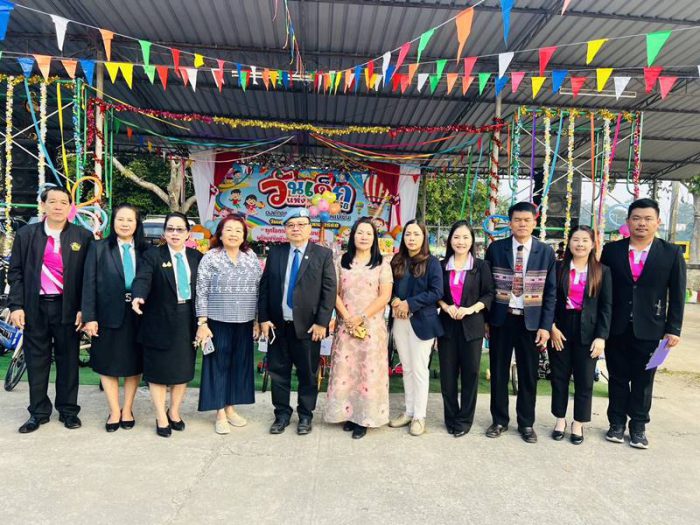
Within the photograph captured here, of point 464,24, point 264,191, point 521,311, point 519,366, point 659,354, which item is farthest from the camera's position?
point 264,191

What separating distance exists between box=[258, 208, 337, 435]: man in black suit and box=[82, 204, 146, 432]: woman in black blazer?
2.89 ft

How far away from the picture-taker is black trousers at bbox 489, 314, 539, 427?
3.14 meters

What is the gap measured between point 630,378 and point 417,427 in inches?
59.0

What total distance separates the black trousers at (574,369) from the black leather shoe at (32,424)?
348cm

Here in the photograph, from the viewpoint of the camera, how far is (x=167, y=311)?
2998mm

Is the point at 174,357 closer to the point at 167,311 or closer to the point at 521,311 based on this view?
the point at 167,311

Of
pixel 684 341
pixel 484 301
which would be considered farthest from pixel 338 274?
pixel 684 341

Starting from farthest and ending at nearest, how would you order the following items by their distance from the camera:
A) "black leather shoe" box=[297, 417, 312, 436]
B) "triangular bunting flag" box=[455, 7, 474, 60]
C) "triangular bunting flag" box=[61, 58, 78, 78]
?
"triangular bunting flag" box=[61, 58, 78, 78]
"triangular bunting flag" box=[455, 7, 474, 60]
"black leather shoe" box=[297, 417, 312, 436]

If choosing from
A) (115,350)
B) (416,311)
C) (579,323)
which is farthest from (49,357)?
(579,323)

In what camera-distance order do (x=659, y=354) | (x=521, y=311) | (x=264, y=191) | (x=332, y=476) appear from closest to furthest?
(x=332, y=476)
(x=659, y=354)
(x=521, y=311)
(x=264, y=191)

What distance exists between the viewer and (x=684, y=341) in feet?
24.2

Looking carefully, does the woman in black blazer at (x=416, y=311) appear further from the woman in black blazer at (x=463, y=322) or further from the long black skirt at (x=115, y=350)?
the long black skirt at (x=115, y=350)

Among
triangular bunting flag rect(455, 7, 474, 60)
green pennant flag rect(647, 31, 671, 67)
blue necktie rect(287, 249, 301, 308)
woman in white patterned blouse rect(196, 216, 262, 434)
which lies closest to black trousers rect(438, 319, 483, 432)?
blue necktie rect(287, 249, 301, 308)

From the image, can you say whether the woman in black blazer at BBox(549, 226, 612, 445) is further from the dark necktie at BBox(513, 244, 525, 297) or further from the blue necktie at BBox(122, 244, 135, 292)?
the blue necktie at BBox(122, 244, 135, 292)
